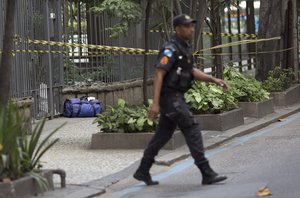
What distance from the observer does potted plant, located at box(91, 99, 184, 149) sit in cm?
1202

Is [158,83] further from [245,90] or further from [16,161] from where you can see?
[245,90]

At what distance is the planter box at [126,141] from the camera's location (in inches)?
471

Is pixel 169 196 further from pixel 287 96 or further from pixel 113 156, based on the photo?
pixel 287 96

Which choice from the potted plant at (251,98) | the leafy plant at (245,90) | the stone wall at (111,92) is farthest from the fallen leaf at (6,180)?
the stone wall at (111,92)

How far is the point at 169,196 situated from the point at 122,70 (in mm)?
11863

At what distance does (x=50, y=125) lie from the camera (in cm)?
1620

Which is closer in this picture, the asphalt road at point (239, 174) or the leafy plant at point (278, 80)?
the asphalt road at point (239, 174)

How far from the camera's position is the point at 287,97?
19.7 m

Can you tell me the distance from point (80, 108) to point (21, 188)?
9.81 metres

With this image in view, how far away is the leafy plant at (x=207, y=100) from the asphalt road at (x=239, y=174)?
108cm

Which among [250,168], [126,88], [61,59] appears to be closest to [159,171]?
[250,168]

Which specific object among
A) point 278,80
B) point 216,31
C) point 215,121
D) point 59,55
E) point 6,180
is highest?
point 216,31

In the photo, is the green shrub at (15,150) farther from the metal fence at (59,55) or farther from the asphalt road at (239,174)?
the metal fence at (59,55)

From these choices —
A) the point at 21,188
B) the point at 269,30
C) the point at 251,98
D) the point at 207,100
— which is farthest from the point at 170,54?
the point at 269,30
